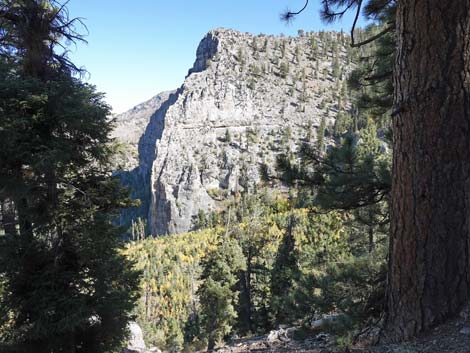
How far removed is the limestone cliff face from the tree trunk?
71.4 meters

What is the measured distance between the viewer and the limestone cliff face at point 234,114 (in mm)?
81125

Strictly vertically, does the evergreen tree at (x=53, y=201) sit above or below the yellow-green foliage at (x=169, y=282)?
above

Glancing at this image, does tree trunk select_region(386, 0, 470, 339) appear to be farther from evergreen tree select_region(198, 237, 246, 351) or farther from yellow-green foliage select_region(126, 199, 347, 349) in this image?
yellow-green foliage select_region(126, 199, 347, 349)

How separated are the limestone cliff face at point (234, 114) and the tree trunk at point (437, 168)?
71.4 meters

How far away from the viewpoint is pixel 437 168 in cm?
203

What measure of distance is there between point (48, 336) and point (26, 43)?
3.62 metres

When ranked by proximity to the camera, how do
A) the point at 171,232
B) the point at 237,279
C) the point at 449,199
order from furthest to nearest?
the point at 171,232 → the point at 237,279 → the point at 449,199

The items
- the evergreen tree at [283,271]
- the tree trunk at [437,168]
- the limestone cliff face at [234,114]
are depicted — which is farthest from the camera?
the limestone cliff face at [234,114]

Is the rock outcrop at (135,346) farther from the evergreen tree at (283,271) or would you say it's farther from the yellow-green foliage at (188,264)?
the yellow-green foliage at (188,264)

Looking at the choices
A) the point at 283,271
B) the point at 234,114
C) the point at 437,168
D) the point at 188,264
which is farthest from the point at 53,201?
the point at 234,114

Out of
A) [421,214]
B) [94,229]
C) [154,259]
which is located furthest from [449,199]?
[154,259]

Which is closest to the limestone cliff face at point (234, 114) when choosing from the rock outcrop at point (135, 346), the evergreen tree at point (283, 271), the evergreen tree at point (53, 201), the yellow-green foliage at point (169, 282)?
the yellow-green foliage at point (169, 282)

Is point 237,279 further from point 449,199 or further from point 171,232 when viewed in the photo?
point 171,232

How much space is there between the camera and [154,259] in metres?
49.3
